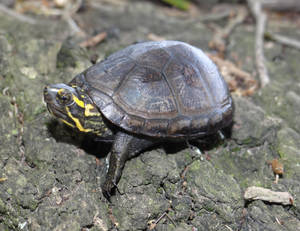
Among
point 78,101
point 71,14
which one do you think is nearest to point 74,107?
point 78,101

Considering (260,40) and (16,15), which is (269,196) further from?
(16,15)

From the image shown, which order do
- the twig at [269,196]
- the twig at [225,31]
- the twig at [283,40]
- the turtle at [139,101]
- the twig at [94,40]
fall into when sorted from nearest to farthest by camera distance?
the turtle at [139,101] < the twig at [269,196] < the twig at [94,40] < the twig at [225,31] < the twig at [283,40]

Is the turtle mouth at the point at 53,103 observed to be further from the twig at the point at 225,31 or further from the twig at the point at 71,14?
the twig at the point at 225,31

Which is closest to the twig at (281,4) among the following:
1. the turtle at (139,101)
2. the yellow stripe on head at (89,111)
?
the turtle at (139,101)

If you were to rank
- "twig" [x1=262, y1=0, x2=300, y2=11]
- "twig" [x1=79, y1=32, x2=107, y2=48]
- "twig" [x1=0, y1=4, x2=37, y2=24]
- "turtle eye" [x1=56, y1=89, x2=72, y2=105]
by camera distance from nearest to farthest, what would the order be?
"turtle eye" [x1=56, y1=89, x2=72, y2=105] → "twig" [x1=79, y1=32, x2=107, y2=48] → "twig" [x1=0, y1=4, x2=37, y2=24] → "twig" [x1=262, y1=0, x2=300, y2=11]

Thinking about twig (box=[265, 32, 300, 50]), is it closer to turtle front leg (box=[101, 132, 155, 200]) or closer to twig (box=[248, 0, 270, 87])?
twig (box=[248, 0, 270, 87])

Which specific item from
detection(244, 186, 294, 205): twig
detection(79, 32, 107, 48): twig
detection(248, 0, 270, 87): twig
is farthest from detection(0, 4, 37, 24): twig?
detection(244, 186, 294, 205): twig

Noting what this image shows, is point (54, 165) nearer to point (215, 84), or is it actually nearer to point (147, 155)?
point (147, 155)

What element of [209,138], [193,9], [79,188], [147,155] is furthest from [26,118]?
[193,9]
